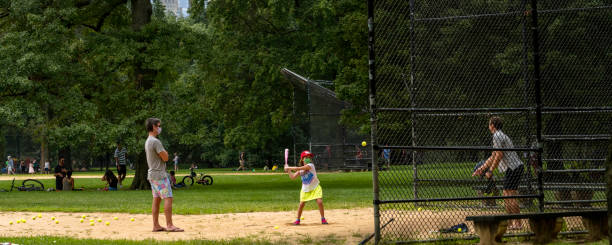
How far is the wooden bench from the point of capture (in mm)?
8344

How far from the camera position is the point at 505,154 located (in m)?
10.4

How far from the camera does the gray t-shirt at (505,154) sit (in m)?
10.2

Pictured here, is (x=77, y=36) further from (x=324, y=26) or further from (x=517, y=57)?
(x=517, y=57)

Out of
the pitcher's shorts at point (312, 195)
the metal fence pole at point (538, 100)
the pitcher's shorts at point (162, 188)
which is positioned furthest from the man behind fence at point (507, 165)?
the pitcher's shorts at point (162, 188)

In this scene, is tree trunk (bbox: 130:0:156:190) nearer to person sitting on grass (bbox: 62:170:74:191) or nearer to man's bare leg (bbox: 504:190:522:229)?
person sitting on grass (bbox: 62:170:74:191)

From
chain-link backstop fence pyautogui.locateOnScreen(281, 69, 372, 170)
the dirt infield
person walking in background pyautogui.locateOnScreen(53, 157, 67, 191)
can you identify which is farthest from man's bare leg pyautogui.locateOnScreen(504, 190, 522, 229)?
person walking in background pyautogui.locateOnScreen(53, 157, 67, 191)

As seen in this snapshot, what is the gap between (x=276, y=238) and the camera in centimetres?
966

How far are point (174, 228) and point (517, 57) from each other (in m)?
7.61

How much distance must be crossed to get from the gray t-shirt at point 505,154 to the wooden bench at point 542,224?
1.40 metres

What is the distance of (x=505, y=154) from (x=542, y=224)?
1.77 meters

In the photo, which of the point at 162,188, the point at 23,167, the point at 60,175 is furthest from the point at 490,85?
the point at 23,167

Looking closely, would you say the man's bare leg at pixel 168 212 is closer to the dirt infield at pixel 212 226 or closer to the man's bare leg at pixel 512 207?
the dirt infield at pixel 212 226

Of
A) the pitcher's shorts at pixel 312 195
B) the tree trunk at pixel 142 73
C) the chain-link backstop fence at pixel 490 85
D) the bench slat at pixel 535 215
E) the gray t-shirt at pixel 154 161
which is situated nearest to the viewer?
the bench slat at pixel 535 215

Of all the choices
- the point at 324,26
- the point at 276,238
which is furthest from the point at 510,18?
the point at 324,26
